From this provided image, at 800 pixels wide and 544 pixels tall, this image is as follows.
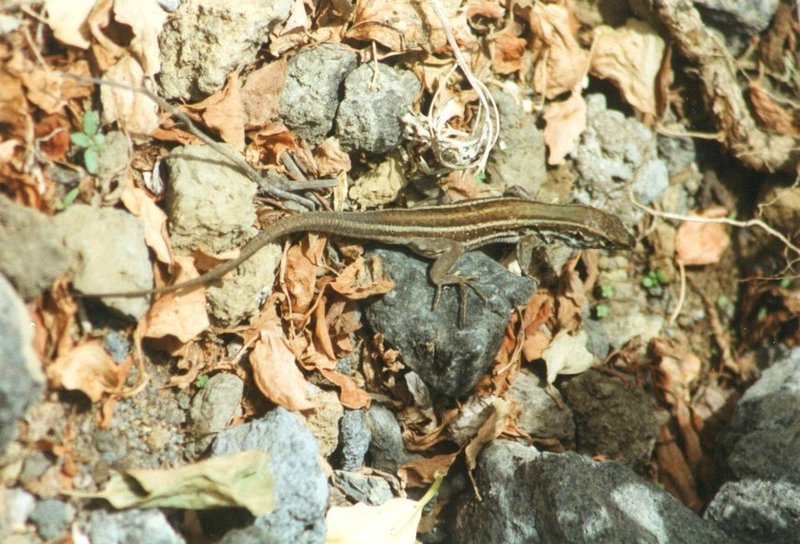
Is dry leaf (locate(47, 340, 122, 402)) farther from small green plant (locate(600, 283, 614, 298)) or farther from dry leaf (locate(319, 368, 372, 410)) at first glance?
small green plant (locate(600, 283, 614, 298))

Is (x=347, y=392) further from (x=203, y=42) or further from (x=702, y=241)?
(x=702, y=241)

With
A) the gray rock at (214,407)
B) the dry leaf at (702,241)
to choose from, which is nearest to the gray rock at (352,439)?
the gray rock at (214,407)

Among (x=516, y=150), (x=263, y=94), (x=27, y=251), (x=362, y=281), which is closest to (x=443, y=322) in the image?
(x=362, y=281)

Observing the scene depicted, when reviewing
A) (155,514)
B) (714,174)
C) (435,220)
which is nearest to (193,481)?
(155,514)

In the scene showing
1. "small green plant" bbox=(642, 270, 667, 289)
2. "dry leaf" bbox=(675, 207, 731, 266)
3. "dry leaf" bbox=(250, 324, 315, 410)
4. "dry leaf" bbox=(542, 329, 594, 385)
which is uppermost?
"dry leaf" bbox=(675, 207, 731, 266)

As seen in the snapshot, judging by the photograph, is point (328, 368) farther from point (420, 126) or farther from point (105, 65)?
point (105, 65)

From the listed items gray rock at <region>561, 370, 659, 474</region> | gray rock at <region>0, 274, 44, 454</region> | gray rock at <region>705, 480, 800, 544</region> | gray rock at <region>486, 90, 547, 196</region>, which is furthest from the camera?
gray rock at <region>486, 90, 547, 196</region>

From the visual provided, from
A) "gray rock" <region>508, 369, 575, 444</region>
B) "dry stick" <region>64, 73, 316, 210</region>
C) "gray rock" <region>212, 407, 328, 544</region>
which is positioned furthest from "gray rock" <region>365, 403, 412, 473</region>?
"dry stick" <region>64, 73, 316, 210</region>
